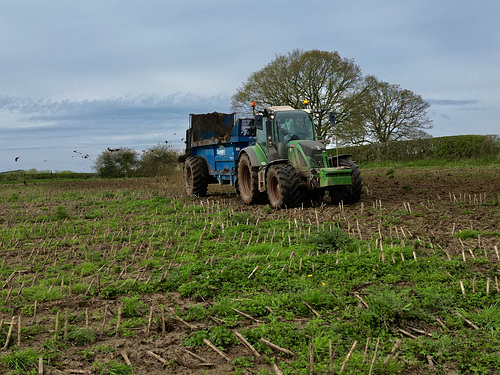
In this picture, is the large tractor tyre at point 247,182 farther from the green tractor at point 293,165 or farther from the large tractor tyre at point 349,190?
the large tractor tyre at point 349,190

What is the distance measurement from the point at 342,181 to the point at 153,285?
20.1 feet

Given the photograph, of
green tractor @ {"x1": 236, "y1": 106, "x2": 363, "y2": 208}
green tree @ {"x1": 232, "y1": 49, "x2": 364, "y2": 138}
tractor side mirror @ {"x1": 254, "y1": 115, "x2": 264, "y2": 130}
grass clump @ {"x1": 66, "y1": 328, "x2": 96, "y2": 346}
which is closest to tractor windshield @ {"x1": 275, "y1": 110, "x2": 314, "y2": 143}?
green tractor @ {"x1": 236, "y1": 106, "x2": 363, "y2": 208}

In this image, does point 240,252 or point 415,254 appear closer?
point 415,254

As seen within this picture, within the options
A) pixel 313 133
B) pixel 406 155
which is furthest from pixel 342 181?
pixel 406 155

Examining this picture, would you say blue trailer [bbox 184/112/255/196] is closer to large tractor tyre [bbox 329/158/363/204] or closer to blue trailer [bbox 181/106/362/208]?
blue trailer [bbox 181/106/362/208]

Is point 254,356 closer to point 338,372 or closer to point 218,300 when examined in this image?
point 338,372

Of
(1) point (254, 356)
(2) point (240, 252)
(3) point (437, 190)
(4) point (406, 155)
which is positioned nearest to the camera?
(1) point (254, 356)

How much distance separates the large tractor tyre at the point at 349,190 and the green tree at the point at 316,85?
64.2 ft

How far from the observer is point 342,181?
10828 millimetres

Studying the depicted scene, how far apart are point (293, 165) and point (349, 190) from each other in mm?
1445

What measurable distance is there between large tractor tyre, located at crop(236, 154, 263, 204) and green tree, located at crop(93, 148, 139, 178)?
2677 cm

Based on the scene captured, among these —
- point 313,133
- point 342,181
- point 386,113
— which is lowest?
point 342,181

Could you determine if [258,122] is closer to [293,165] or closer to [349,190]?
[293,165]

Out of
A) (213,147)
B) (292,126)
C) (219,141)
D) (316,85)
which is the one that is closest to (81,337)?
(292,126)
